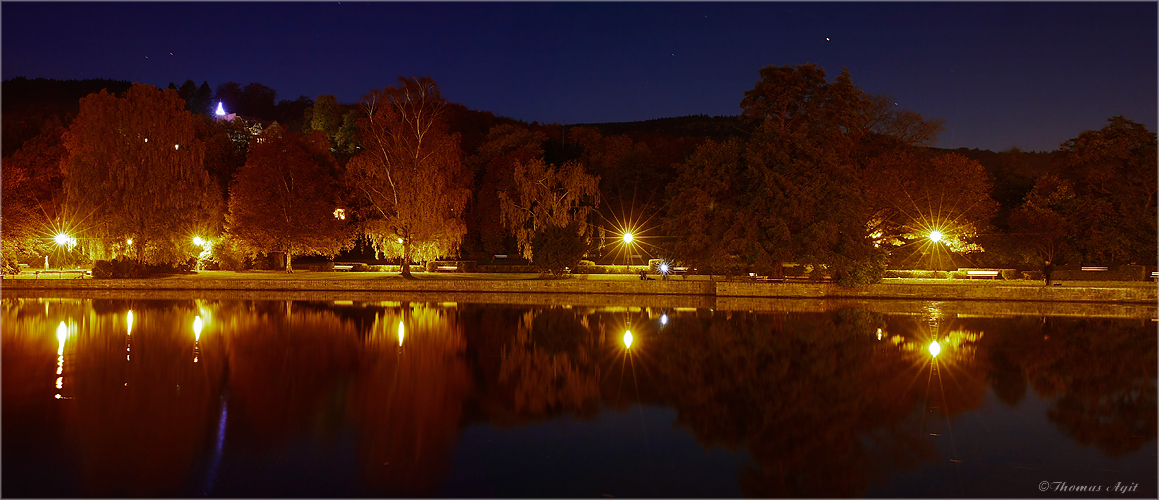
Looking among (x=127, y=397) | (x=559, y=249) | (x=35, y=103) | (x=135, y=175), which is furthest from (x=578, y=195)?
(x=35, y=103)

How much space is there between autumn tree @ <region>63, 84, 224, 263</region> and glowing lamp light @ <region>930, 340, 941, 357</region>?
29.5m

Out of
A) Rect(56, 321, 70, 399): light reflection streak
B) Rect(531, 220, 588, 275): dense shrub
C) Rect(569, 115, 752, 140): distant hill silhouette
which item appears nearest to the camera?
Rect(56, 321, 70, 399): light reflection streak

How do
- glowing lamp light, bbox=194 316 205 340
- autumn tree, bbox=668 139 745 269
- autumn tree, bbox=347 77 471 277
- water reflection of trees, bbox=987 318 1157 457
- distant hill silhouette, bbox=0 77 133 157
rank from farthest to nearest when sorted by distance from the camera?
distant hill silhouette, bbox=0 77 133 157 → autumn tree, bbox=347 77 471 277 → autumn tree, bbox=668 139 745 269 → glowing lamp light, bbox=194 316 205 340 → water reflection of trees, bbox=987 318 1157 457

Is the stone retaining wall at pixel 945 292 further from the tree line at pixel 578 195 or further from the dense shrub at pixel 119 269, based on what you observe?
the dense shrub at pixel 119 269

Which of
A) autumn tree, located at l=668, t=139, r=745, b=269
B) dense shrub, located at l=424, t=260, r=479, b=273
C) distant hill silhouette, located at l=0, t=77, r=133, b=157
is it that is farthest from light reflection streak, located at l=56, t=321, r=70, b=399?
distant hill silhouette, located at l=0, t=77, r=133, b=157

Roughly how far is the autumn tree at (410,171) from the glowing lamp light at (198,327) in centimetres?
1165

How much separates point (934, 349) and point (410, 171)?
893 inches

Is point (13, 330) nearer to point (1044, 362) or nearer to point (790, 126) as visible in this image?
point (1044, 362)

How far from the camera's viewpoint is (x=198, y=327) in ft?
61.5

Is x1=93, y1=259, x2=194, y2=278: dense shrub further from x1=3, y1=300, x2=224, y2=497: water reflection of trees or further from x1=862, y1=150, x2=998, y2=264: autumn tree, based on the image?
x1=862, y1=150, x2=998, y2=264: autumn tree

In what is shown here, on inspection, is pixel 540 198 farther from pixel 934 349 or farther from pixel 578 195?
pixel 934 349

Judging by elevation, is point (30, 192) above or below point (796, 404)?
above

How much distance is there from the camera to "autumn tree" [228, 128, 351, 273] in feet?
115

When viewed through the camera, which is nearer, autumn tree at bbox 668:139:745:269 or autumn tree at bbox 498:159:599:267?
autumn tree at bbox 668:139:745:269
